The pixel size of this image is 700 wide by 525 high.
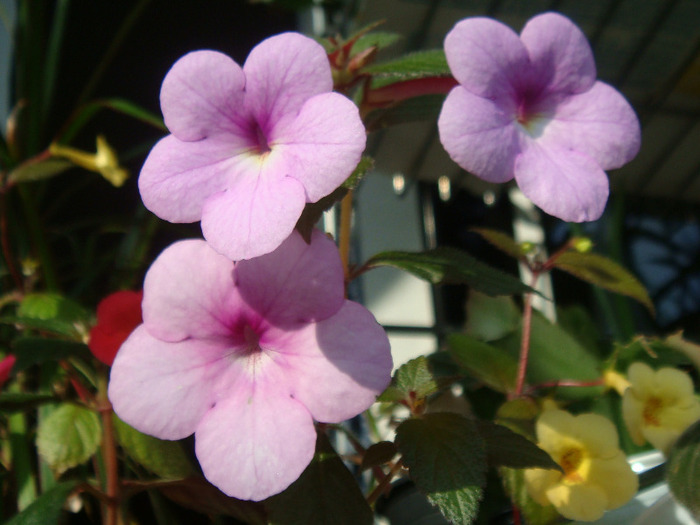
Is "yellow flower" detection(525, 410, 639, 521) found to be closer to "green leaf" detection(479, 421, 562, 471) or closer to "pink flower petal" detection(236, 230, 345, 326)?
"green leaf" detection(479, 421, 562, 471)

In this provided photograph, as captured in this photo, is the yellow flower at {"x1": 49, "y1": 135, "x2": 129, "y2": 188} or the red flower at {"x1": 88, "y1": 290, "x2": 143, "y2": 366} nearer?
the red flower at {"x1": 88, "y1": 290, "x2": 143, "y2": 366}

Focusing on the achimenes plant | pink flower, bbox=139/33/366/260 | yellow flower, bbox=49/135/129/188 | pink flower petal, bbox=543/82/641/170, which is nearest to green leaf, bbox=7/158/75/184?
yellow flower, bbox=49/135/129/188

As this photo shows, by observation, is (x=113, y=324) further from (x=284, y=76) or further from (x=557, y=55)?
(x=557, y=55)

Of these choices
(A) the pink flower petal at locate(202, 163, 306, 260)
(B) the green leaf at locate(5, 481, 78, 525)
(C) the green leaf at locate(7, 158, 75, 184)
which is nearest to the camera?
(A) the pink flower petal at locate(202, 163, 306, 260)

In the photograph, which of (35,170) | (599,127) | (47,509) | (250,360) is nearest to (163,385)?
(250,360)

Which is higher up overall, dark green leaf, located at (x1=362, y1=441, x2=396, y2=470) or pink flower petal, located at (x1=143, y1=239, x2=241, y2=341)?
pink flower petal, located at (x1=143, y1=239, x2=241, y2=341)

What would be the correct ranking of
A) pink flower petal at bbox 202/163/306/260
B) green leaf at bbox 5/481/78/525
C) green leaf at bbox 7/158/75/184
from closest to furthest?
pink flower petal at bbox 202/163/306/260 < green leaf at bbox 5/481/78/525 < green leaf at bbox 7/158/75/184

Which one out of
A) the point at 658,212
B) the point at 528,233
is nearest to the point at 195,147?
the point at 528,233

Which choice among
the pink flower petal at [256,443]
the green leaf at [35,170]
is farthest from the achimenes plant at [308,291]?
the green leaf at [35,170]
